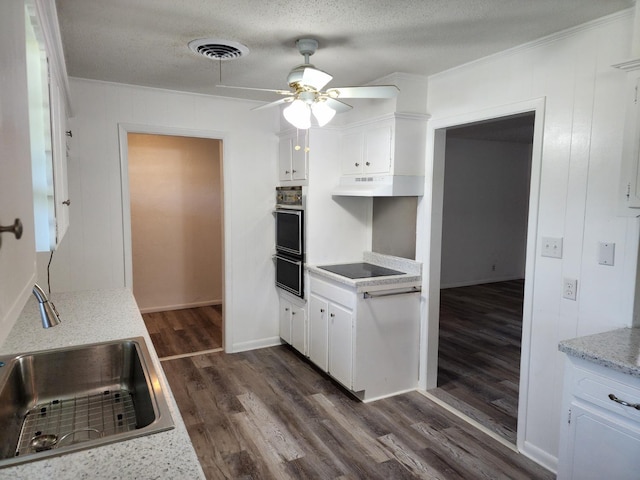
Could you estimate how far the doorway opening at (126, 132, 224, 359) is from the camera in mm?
5402

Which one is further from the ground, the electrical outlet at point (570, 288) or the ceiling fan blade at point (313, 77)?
the ceiling fan blade at point (313, 77)

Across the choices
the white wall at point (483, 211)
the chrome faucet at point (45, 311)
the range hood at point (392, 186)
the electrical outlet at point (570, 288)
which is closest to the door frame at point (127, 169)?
the range hood at point (392, 186)

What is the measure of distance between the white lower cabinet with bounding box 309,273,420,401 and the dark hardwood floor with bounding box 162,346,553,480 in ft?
0.42

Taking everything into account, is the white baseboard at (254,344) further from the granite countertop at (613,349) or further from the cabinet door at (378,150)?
Answer: the granite countertop at (613,349)

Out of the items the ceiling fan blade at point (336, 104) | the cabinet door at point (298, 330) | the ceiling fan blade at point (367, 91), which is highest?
the ceiling fan blade at point (367, 91)

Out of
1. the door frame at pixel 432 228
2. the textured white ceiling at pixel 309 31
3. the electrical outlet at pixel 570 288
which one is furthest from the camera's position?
the door frame at pixel 432 228

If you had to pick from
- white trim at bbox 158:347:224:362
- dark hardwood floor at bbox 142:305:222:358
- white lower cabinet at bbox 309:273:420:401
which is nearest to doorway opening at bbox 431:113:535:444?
white lower cabinet at bbox 309:273:420:401

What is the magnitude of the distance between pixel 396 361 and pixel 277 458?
121 cm

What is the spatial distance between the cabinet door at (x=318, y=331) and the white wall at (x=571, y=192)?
1.53 m

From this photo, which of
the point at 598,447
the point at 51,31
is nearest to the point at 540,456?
the point at 598,447

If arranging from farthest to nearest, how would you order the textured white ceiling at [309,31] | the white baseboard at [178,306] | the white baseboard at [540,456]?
the white baseboard at [178,306] → the white baseboard at [540,456] → the textured white ceiling at [309,31]

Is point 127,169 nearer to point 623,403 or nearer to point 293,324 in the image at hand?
point 293,324

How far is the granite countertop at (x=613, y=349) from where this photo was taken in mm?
1732

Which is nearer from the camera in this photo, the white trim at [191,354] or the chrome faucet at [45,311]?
the chrome faucet at [45,311]
